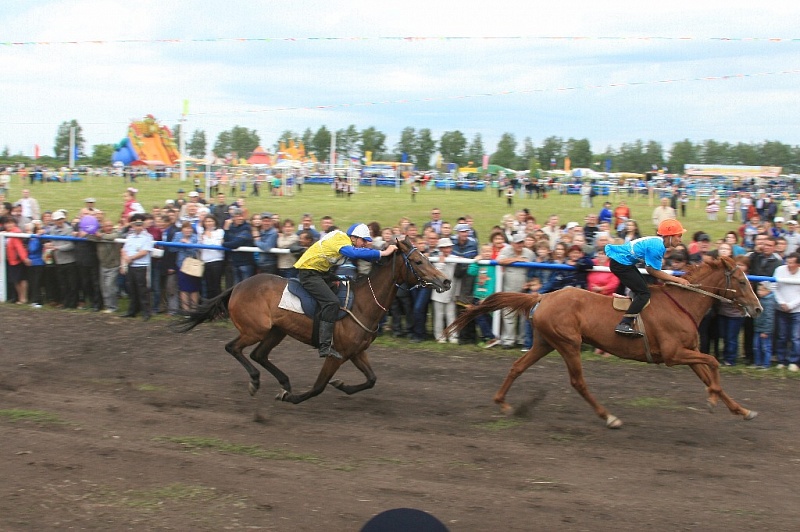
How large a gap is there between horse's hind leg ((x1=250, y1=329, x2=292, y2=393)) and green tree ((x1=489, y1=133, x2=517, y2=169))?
97.4 metres

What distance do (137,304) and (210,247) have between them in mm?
1682

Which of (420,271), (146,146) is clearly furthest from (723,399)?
(146,146)

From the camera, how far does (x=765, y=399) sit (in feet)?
30.3

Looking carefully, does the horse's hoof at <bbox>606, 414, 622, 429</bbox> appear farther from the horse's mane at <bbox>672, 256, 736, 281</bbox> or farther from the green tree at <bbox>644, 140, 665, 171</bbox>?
the green tree at <bbox>644, 140, 665, 171</bbox>

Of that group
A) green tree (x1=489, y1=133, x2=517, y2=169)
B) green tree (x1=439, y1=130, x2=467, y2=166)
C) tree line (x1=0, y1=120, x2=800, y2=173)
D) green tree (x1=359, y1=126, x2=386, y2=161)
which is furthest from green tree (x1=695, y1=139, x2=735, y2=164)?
green tree (x1=359, y1=126, x2=386, y2=161)

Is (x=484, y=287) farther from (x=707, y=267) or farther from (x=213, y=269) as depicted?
(x=213, y=269)

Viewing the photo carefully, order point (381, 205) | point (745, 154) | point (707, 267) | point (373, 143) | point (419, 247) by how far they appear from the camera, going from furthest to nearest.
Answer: point (745, 154), point (373, 143), point (381, 205), point (419, 247), point (707, 267)

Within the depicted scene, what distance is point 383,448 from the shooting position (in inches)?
291

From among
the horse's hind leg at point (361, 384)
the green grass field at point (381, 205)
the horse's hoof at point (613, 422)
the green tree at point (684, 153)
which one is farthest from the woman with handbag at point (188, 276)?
the green tree at point (684, 153)

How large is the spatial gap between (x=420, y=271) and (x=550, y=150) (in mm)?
103105

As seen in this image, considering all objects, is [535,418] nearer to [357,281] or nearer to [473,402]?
[473,402]

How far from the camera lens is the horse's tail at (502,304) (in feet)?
28.8

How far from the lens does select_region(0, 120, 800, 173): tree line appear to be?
306 feet

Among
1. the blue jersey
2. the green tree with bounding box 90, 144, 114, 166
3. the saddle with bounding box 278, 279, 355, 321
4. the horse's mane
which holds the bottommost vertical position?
the saddle with bounding box 278, 279, 355, 321
